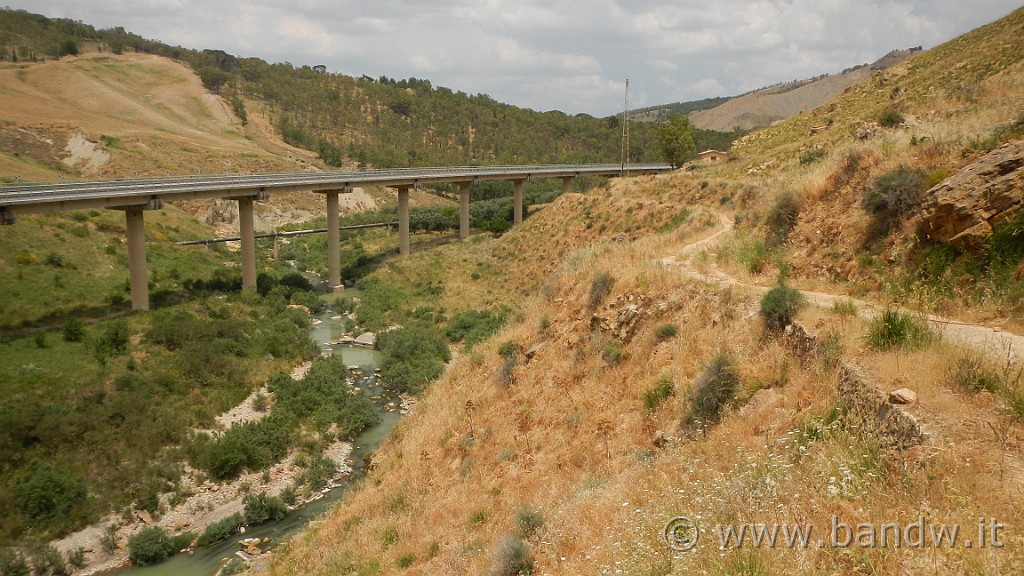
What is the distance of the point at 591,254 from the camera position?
20609 mm

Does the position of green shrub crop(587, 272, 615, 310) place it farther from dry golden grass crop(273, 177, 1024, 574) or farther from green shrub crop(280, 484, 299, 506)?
green shrub crop(280, 484, 299, 506)

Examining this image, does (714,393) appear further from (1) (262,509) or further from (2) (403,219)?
(2) (403,219)

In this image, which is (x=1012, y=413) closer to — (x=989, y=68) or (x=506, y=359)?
(x=506, y=359)

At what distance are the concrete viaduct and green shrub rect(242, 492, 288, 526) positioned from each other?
20.2 m

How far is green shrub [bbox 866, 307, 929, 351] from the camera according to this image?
26.9 feet

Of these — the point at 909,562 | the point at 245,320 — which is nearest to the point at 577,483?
the point at 909,562

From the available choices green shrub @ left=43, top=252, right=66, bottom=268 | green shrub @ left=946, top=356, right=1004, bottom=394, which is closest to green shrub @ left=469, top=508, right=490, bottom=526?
green shrub @ left=946, top=356, right=1004, bottom=394

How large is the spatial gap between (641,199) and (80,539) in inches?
1383

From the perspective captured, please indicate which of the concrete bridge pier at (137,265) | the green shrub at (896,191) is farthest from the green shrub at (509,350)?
the concrete bridge pier at (137,265)

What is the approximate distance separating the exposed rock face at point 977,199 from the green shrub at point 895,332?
324 centimetres

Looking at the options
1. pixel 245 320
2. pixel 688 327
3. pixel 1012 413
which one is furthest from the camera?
pixel 245 320

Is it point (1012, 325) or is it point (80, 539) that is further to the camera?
point (80, 539)

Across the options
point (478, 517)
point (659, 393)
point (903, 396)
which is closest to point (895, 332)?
point (903, 396)

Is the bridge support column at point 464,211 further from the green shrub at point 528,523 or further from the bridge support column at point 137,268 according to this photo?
the green shrub at point 528,523
